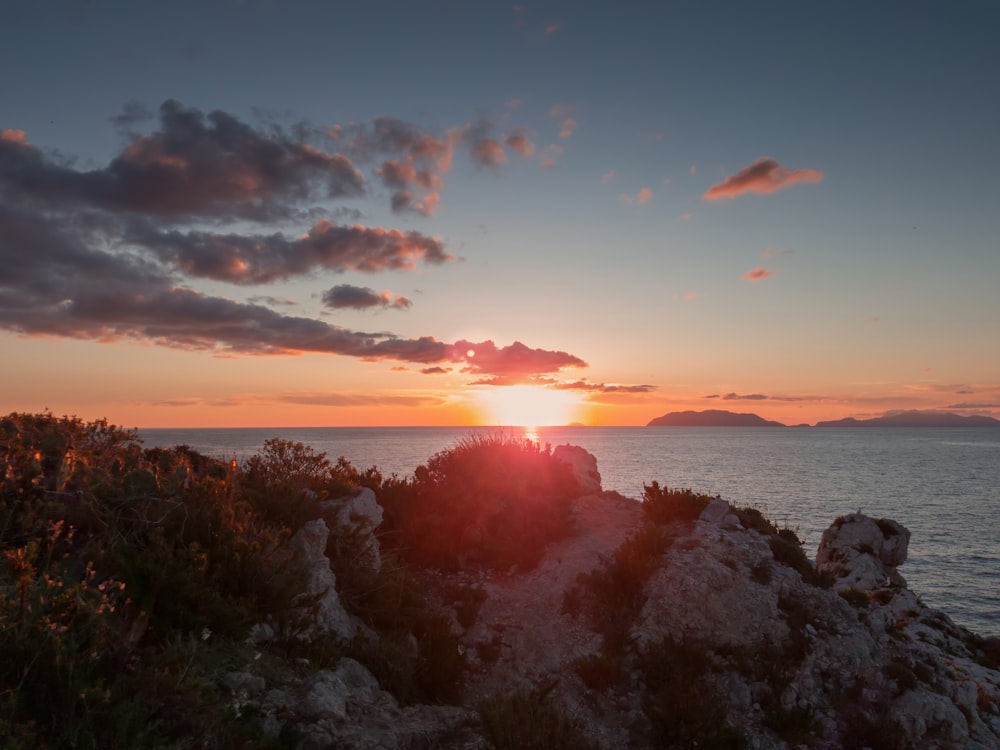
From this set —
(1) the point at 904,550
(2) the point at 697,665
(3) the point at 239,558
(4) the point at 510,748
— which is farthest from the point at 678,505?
(1) the point at 904,550

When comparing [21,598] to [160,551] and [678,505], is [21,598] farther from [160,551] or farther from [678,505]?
[678,505]

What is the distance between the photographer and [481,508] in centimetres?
1620

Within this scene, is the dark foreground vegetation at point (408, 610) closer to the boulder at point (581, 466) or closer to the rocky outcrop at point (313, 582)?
the rocky outcrop at point (313, 582)

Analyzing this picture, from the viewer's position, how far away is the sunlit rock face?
2906 cm

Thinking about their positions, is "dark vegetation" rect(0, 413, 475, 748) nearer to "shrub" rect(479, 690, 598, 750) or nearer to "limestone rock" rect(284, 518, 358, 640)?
"limestone rock" rect(284, 518, 358, 640)

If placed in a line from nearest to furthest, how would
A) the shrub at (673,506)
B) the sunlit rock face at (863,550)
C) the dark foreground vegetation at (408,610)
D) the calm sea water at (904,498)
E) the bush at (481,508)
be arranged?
the dark foreground vegetation at (408,610)
the bush at (481,508)
the shrub at (673,506)
the sunlit rock face at (863,550)
the calm sea water at (904,498)

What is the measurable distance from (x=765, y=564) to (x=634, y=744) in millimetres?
6015

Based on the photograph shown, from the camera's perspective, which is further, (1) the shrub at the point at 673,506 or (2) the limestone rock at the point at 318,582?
(1) the shrub at the point at 673,506

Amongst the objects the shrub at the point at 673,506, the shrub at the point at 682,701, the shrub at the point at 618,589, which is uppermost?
the shrub at the point at 673,506

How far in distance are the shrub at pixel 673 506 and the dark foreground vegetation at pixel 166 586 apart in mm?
3267

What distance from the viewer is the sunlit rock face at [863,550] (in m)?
29.1

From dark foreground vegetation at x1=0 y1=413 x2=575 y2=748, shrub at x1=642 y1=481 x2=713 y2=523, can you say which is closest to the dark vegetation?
dark foreground vegetation at x1=0 y1=413 x2=575 y2=748

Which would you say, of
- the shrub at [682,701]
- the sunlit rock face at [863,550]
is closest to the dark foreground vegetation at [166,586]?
the shrub at [682,701]

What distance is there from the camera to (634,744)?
9.91m
